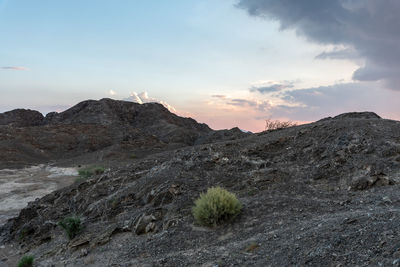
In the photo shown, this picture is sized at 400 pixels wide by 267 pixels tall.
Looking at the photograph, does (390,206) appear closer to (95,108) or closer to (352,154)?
(352,154)

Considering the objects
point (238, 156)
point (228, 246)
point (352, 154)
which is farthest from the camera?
point (238, 156)

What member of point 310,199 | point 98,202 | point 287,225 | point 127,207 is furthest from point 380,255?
point 98,202

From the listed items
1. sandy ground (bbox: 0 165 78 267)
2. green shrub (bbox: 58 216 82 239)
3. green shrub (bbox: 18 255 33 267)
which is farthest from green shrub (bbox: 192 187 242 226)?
sandy ground (bbox: 0 165 78 267)

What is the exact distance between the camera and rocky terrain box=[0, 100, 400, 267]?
522cm

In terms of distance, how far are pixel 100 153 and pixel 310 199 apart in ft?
112

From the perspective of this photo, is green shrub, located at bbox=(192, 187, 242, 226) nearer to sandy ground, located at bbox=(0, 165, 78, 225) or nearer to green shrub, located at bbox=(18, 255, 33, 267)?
green shrub, located at bbox=(18, 255, 33, 267)

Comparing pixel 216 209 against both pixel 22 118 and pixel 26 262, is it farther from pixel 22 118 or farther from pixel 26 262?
pixel 22 118

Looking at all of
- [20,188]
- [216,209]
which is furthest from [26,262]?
[20,188]

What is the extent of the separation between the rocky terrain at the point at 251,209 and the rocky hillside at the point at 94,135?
23.8 m

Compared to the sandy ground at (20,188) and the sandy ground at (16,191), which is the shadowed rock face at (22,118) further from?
the sandy ground at (20,188)

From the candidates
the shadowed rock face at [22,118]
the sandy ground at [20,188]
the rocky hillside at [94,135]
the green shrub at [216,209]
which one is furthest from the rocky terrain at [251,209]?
the shadowed rock face at [22,118]

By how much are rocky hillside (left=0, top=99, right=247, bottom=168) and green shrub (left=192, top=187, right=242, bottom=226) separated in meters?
28.1

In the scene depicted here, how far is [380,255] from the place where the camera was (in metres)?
4.05

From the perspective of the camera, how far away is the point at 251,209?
788 cm
